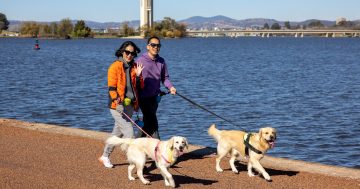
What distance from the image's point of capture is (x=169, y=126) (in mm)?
21219

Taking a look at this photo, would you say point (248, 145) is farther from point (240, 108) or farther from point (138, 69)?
point (240, 108)

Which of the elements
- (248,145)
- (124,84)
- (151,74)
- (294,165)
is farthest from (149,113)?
(294,165)

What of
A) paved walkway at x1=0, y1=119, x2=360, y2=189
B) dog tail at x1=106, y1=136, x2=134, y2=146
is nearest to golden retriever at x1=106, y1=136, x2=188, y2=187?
dog tail at x1=106, y1=136, x2=134, y2=146

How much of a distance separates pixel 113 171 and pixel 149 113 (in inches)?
51.3

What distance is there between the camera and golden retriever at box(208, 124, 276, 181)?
32.5 feet

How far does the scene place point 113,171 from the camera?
10234mm

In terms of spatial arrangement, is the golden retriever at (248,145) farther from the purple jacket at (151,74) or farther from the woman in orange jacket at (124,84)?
the woman in orange jacket at (124,84)

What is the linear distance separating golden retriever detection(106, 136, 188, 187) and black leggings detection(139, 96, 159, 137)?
1.18 meters

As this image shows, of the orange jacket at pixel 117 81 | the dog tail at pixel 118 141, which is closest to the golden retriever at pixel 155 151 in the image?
the dog tail at pixel 118 141

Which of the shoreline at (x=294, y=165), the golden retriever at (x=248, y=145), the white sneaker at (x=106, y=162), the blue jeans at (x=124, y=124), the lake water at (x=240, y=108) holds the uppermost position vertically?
the blue jeans at (x=124, y=124)

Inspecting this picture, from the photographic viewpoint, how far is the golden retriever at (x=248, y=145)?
9.90m

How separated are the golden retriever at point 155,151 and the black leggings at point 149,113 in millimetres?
1180

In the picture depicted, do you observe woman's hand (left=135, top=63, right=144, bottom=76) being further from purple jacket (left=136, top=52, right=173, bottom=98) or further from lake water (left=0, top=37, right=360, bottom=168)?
lake water (left=0, top=37, right=360, bottom=168)

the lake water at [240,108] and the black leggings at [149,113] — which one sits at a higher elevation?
the black leggings at [149,113]
